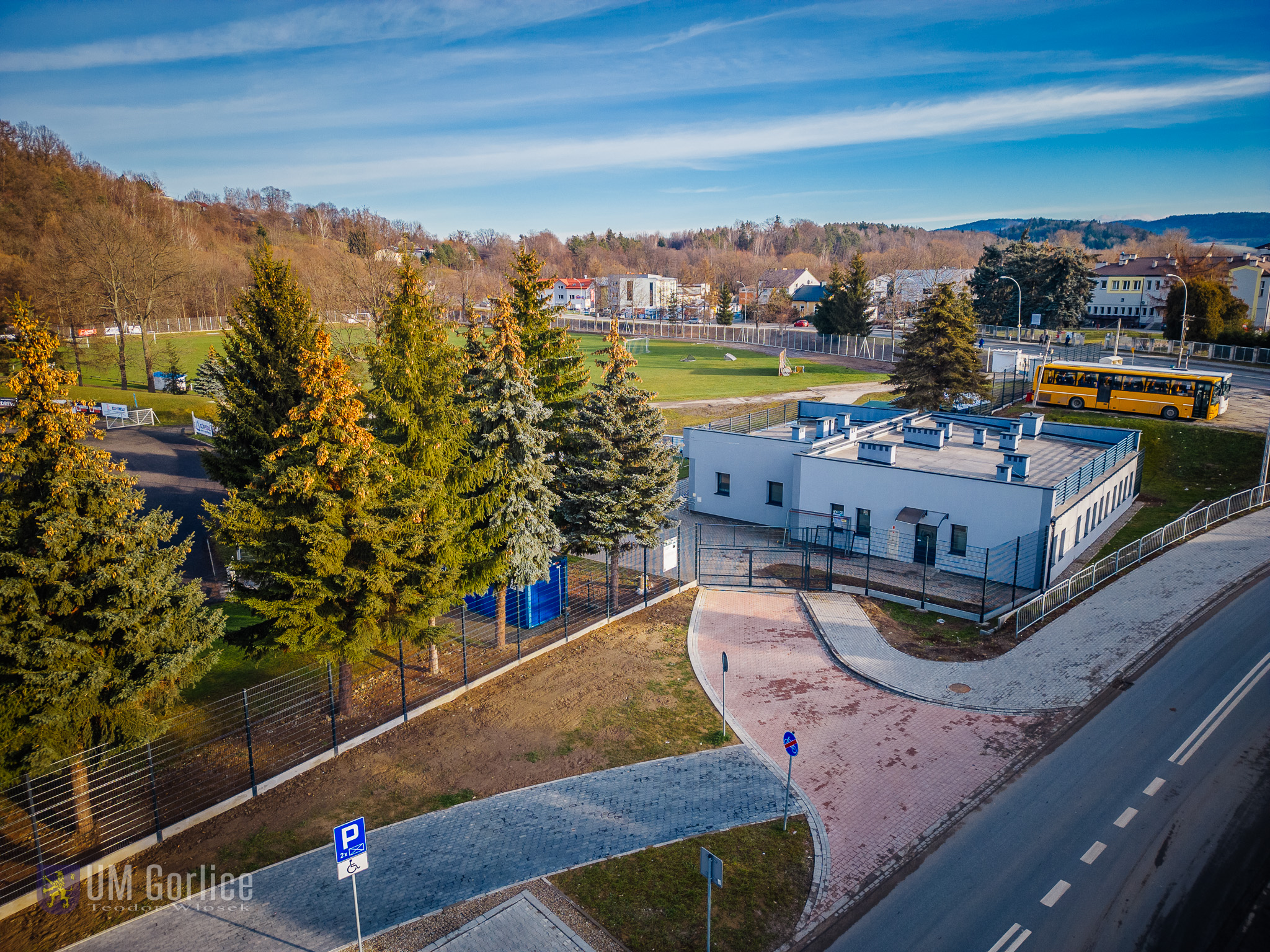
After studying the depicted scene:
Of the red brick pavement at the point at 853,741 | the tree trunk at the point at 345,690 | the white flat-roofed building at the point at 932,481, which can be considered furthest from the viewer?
the white flat-roofed building at the point at 932,481

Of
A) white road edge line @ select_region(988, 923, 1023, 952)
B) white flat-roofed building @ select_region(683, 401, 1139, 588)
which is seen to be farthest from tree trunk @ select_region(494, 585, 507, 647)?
white road edge line @ select_region(988, 923, 1023, 952)

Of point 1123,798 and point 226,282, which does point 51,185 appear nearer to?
point 226,282

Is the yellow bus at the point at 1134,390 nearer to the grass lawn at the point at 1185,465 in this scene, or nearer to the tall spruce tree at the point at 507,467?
the grass lawn at the point at 1185,465

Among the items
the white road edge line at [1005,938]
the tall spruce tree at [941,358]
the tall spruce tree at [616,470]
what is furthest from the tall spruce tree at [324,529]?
the tall spruce tree at [941,358]

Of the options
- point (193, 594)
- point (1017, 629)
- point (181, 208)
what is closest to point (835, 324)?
point (1017, 629)

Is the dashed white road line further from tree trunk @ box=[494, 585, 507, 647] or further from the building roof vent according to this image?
the building roof vent

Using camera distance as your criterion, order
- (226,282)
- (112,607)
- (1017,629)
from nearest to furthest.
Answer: (112,607) → (1017,629) → (226,282)
